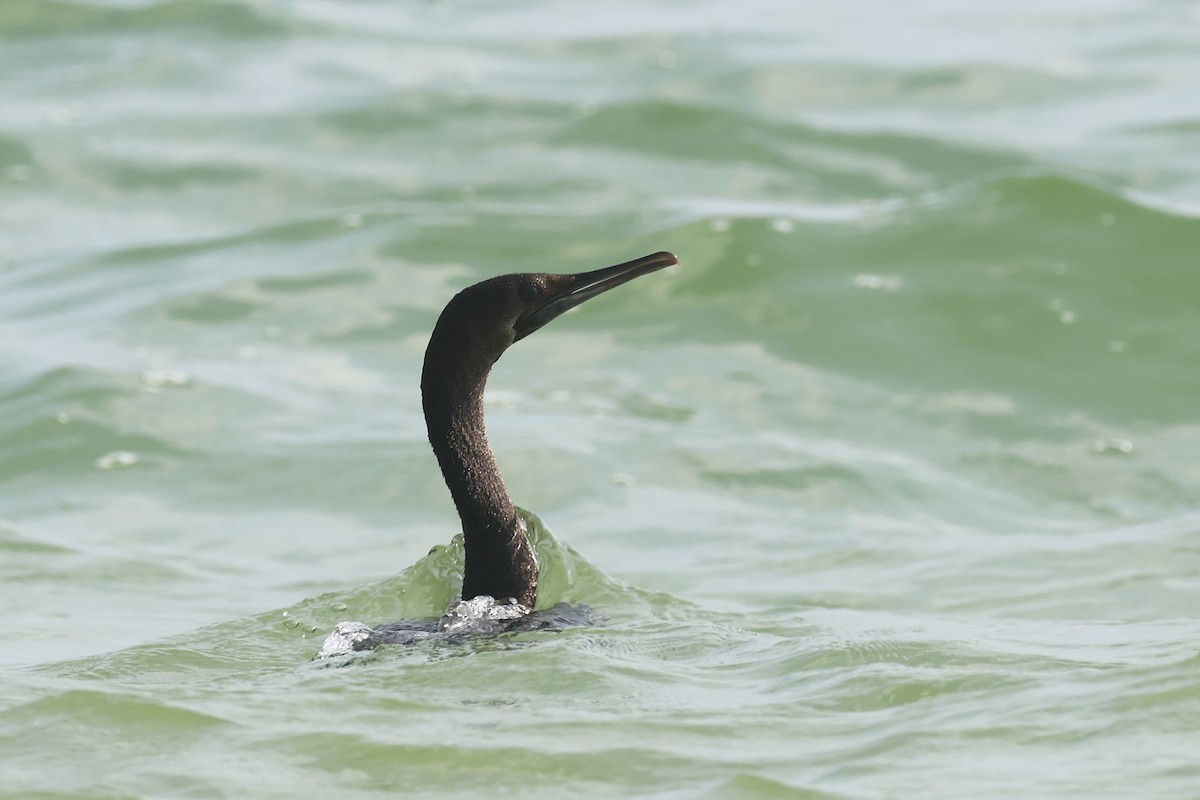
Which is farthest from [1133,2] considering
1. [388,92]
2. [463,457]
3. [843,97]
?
[463,457]

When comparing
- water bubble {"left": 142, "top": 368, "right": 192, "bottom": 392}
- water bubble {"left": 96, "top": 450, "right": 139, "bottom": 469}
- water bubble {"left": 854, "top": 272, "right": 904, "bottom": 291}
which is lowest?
water bubble {"left": 96, "top": 450, "right": 139, "bottom": 469}

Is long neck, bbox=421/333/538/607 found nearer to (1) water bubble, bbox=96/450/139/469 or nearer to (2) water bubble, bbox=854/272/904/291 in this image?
(1) water bubble, bbox=96/450/139/469

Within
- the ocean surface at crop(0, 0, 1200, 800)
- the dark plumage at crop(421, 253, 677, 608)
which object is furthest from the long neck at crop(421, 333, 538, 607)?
the ocean surface at crop(0, 0, 1200, 800)

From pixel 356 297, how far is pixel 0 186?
363 cm

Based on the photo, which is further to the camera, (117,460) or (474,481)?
(117,460)

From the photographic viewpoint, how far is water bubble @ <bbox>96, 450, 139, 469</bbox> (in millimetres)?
8281

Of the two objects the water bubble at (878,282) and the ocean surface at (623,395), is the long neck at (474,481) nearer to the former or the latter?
the ocean surface at (623,395)

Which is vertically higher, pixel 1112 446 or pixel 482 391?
pixel 482 391

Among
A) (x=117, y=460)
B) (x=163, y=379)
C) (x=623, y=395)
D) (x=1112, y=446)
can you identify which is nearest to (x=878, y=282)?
(x=623, y=395)

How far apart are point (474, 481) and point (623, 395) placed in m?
3.77

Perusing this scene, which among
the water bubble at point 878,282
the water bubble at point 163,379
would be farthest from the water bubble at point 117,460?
the water bubble at point 878,282

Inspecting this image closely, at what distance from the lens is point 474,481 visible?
534 centimetres

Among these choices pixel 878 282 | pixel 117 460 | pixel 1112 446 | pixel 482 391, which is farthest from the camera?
pixel 878 282

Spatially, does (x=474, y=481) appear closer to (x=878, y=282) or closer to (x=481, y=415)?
(x=481, y=415)
